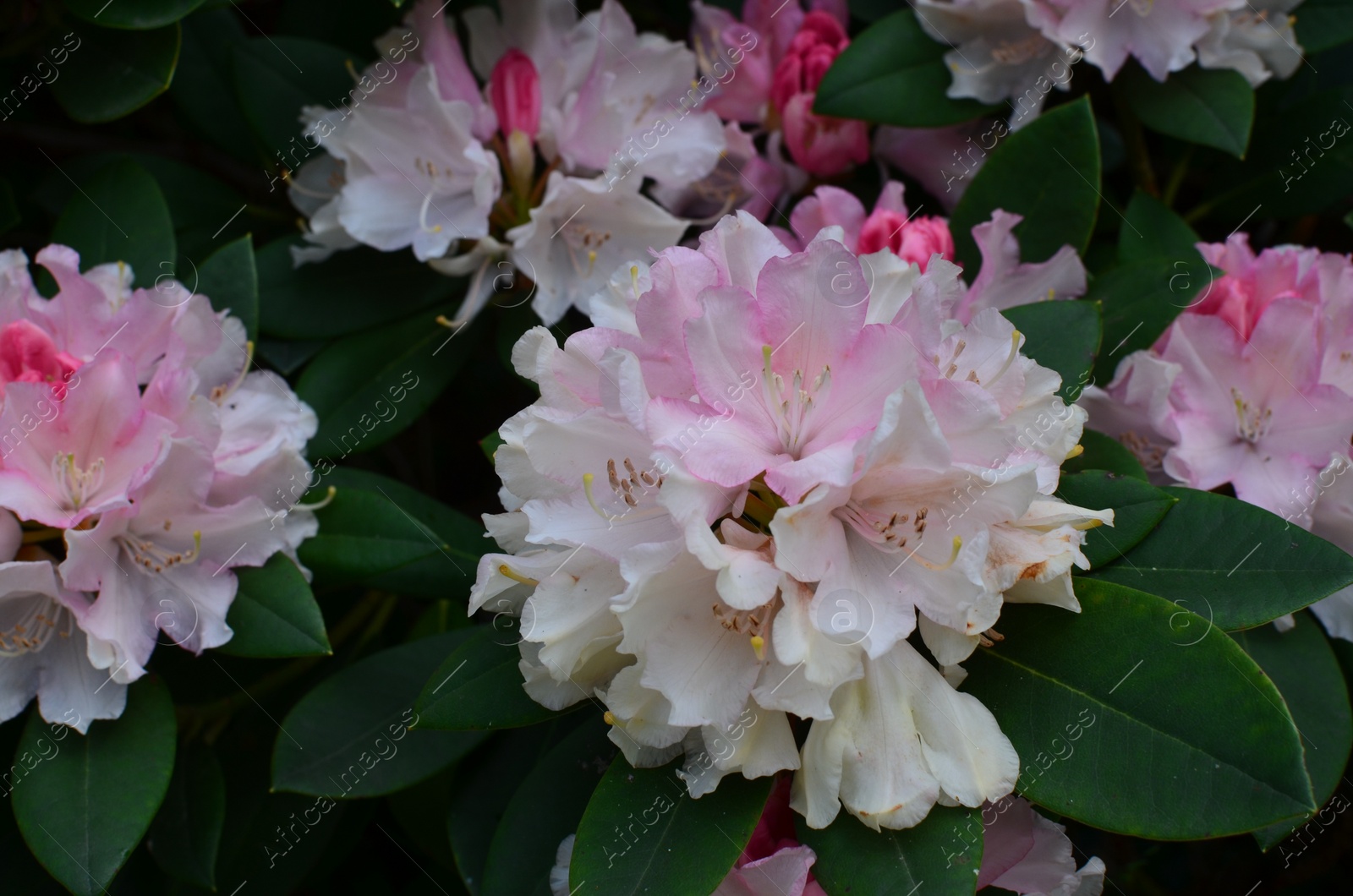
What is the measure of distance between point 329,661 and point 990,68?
1.24 m

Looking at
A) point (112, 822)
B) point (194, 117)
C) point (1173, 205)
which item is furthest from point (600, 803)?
point (1173, 205)

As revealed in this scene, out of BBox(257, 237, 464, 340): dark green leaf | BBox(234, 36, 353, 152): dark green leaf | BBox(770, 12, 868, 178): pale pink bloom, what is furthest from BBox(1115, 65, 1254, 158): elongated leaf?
BBox(234, 36, 353, 152): dark green leaf

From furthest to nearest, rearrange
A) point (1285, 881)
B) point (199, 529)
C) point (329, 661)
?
1. point (1285, 881)
2. point (329, 661)
3. point (199, 529)

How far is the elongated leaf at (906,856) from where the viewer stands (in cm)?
86

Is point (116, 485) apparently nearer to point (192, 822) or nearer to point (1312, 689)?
point (192, 822)

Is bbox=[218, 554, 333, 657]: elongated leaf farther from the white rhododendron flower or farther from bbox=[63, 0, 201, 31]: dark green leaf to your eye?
bbox=[63, 0, 201, 31]: dark green leaf

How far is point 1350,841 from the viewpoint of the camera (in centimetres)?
164

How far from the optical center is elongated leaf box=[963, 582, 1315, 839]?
32.2 inches

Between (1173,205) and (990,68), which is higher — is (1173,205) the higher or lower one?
the lower one

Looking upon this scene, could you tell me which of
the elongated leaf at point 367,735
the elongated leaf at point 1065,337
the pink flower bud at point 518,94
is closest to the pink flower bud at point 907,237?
the elongated leaf at point 1065,337

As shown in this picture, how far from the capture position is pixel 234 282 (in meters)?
1.37

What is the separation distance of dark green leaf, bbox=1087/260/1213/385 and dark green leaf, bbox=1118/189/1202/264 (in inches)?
4.3

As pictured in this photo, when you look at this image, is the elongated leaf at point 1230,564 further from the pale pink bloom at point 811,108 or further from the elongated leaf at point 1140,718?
the pale pink bloom at point 811,108

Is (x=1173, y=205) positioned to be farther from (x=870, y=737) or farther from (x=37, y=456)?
(x=37, y=456)
